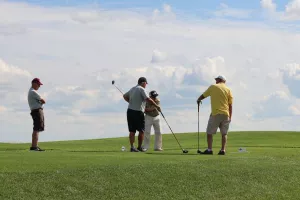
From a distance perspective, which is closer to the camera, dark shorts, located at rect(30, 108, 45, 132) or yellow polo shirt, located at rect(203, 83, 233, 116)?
yellow polo shirt, located at rect(203, 83, 233, 116)

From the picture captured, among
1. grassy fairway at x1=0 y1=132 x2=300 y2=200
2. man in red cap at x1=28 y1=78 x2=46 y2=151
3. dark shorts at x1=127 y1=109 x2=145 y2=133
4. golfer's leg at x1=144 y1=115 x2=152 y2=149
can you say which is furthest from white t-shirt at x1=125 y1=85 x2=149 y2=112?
grassy fairway at x1=0 y1=132 x2=300 y2=200

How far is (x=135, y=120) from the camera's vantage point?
70.7 ft

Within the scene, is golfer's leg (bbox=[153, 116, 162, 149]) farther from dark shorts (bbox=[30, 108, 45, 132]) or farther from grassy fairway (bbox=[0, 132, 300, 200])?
grassy fairway (bbox=[0, 132, 300, 200])

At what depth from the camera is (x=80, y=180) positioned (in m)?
13.9

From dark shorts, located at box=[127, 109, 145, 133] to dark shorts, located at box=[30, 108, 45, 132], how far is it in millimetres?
2975

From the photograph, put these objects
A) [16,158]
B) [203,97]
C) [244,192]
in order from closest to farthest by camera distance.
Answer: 1. [244,192]
2. [16,158]
3. [203,97]

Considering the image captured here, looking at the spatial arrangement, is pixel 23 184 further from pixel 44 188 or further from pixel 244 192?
pixel 244 192

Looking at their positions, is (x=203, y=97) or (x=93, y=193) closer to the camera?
(x=93, y=193)

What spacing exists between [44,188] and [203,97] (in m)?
8.88

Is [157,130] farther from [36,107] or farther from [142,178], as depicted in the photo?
[142,178]

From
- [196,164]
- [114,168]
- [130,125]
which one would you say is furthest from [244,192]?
[130,125]

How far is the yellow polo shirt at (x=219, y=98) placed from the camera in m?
20.5

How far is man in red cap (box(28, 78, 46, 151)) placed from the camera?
20828 millimetres

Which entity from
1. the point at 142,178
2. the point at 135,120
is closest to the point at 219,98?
the point at 135,120
